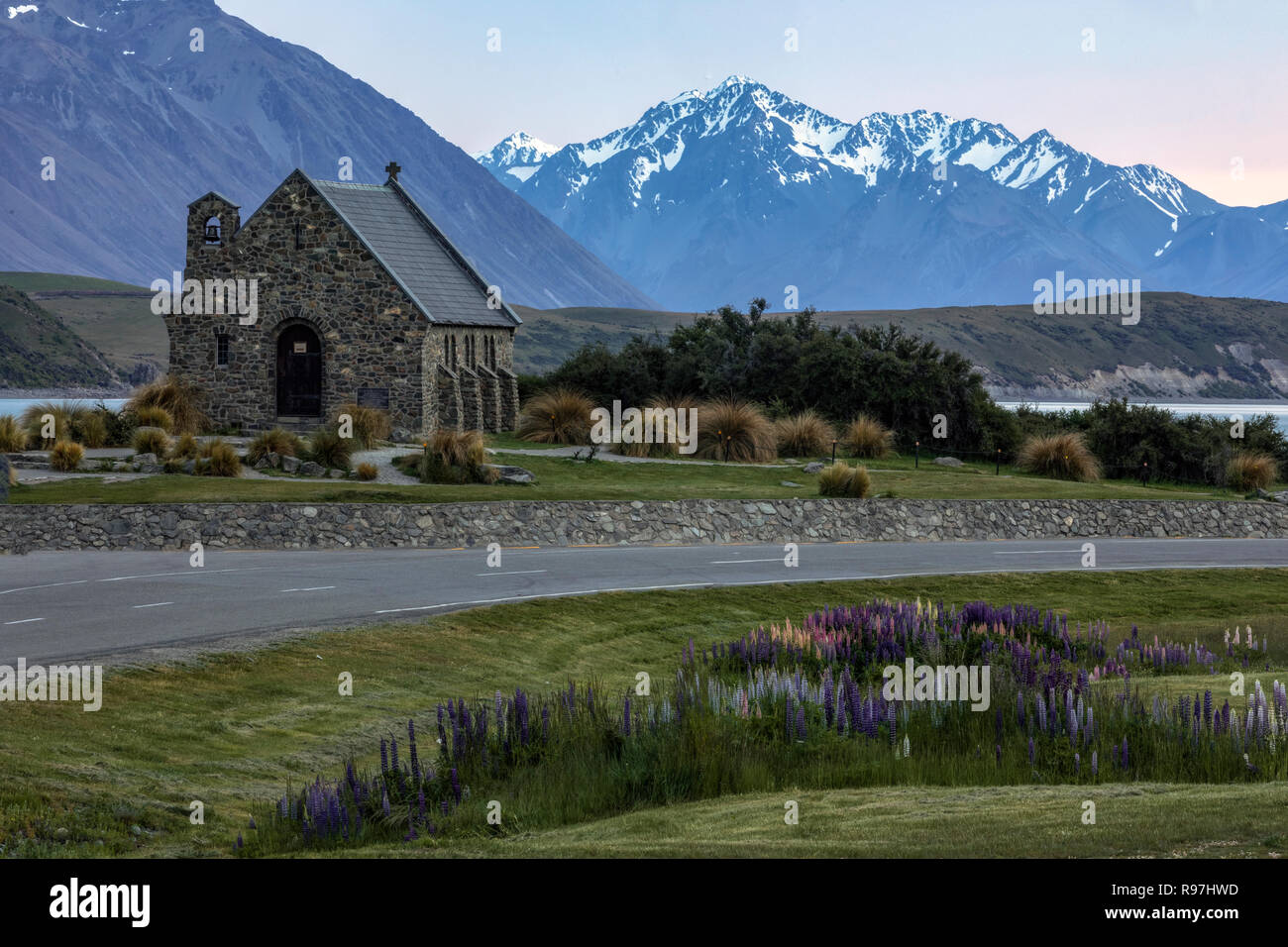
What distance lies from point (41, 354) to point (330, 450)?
159 m

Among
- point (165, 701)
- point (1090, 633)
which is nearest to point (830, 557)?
point (1090, 633)

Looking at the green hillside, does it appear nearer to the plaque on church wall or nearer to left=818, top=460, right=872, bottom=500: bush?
the plaque on church wall

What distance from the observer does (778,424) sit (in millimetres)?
44688

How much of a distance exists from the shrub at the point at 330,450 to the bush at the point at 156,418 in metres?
6.72

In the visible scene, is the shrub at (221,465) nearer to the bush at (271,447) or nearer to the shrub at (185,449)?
the shrub at (185,449)

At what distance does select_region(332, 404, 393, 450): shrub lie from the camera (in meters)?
38.0

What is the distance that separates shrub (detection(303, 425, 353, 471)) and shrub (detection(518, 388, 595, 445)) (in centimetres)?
1049

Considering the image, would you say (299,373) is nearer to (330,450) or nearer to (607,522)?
(330,450)

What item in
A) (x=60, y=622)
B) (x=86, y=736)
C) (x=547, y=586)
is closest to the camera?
(x=86, y=736)

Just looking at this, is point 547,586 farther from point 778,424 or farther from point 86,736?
point 778,424

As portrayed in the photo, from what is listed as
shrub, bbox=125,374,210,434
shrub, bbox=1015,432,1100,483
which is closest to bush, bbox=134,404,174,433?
shrub, bbox=125,374,210,434

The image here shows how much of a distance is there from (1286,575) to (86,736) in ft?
77.5

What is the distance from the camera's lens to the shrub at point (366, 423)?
3803 cm

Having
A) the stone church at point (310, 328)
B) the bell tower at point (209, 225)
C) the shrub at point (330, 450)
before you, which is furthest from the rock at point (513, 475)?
the bell tower at point (209, 225)
